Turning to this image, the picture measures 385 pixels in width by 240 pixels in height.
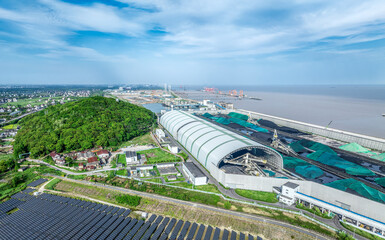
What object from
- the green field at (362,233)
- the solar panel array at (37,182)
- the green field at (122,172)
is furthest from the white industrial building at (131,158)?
the green field at (362,233)

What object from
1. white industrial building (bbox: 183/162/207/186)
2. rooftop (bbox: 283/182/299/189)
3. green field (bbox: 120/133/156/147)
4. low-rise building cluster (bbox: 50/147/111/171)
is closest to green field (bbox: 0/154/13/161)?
low-rise building cluster (bbox: 50/147/111/171)

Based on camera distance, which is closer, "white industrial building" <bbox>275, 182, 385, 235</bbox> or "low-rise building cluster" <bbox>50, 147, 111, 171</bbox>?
"white industrial building" <bbox>275, 182, 385, 235</bbox>

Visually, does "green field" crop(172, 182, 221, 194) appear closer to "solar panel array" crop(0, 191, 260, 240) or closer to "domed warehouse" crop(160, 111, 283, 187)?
"domed warehouse" crop(160, 111, 283, 187)

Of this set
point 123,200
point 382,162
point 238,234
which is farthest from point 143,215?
point 382,162

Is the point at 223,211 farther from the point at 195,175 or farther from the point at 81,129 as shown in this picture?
the point at 81,129

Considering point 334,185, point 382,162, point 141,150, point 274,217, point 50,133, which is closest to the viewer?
point 274,217

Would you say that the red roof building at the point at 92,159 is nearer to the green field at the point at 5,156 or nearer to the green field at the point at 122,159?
the green field at the point at 122,159

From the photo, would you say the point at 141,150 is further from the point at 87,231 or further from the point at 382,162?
the point at 382,162
